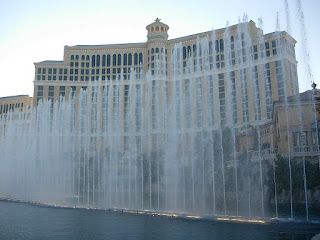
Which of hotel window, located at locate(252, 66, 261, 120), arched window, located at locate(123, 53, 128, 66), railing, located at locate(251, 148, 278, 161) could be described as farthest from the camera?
arched window, located at locate(123, 53, 128, 66)

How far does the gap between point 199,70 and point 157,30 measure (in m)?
18.0

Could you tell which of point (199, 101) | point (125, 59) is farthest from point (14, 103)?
point (199, 101)

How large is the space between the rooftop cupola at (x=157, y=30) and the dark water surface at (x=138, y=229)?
7234 centimetres

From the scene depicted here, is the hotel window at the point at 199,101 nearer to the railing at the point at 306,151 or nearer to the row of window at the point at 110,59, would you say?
the row of window at the point at 110,59

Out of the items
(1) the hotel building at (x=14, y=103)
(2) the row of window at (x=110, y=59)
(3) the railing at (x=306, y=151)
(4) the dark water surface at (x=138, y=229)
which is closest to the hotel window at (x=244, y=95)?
(2) the row of window at (x=110, y=59)

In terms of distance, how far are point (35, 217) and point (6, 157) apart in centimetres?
3161

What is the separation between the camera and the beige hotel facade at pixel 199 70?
252ft

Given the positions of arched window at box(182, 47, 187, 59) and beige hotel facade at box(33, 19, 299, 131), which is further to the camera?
arched window at box(182, 47, 187, 59)

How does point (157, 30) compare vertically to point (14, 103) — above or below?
above

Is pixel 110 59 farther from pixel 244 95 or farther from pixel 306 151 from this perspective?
pixel 306 151

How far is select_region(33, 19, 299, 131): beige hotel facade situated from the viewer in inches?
3019

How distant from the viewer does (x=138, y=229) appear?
60.0 feet

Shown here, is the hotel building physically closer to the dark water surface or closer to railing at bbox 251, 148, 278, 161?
railing at bbox 251, 148, 278, 161

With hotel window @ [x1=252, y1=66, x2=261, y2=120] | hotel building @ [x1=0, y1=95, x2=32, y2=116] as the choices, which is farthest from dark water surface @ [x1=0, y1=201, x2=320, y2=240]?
hotel building @ [x1=0, y1=95, x2=32, y2=116]
